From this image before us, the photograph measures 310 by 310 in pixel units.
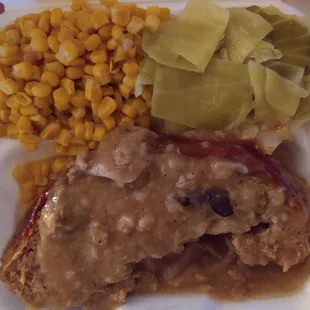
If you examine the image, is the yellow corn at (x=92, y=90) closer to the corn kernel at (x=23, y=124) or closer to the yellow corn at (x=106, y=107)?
the yellow corn at (x=106, y=107)

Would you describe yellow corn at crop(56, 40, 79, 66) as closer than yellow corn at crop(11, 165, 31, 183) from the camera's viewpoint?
Yes

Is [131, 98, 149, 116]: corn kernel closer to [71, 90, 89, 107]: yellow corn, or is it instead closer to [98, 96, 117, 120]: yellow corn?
[98, 96, 117, 120]: yellow corn

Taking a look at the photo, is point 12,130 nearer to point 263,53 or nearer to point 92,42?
point 92,42

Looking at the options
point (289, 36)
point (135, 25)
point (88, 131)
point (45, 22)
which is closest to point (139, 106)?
point (88, 131)

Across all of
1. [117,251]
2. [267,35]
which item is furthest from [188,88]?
[117,251]

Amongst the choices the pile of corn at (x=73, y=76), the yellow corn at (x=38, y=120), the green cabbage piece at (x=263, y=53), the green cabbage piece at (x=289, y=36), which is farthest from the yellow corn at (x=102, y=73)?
the green cabbage piece at (x=289, y=36)

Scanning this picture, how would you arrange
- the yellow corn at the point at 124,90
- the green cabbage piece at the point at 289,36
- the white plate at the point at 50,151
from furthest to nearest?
the green cabbage piece at the point at 289,36
the yellow corn at the point at 124,90
the white plate at the point at 50,151

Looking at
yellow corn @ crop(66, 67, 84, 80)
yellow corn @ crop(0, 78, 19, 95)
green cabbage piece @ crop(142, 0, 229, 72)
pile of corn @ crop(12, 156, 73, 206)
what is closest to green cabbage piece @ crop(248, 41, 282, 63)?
green cabbage piece @ crop(142, 0, 229, 72)
